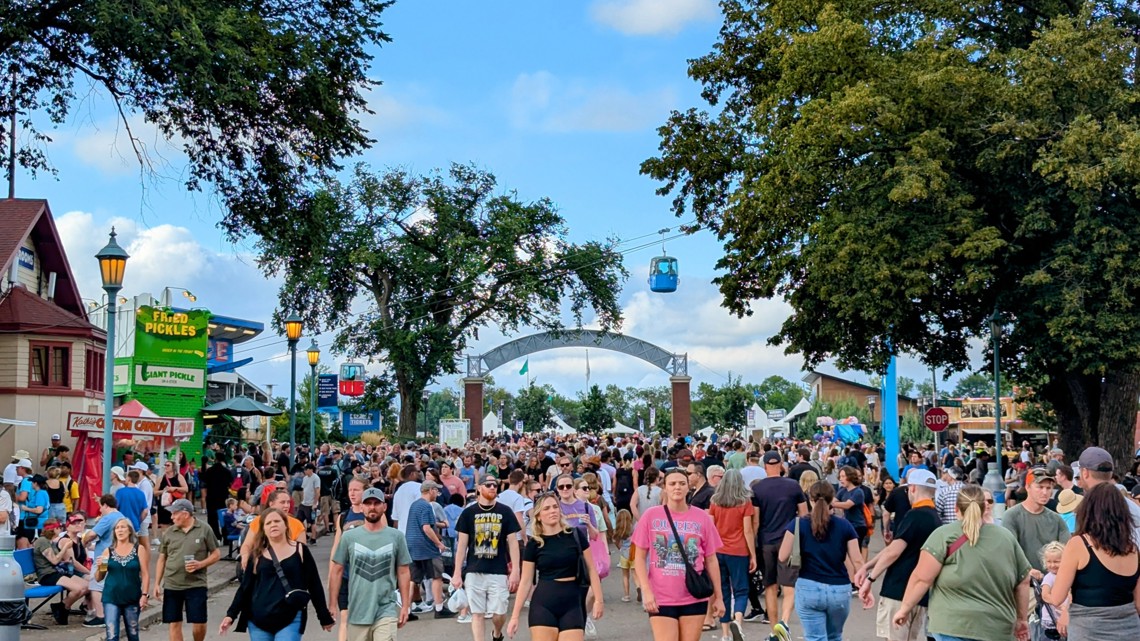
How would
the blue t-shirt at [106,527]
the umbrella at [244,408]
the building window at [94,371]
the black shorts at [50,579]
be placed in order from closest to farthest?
the blue t-shirt at [106,527] < the black shorts at [50,579] < the umbrella at [244,408] < the building window at [94,371]

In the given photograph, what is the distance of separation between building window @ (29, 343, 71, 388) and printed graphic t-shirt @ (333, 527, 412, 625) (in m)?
24.4

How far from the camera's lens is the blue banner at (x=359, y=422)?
50.8 meters

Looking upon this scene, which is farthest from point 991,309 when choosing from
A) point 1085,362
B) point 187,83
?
point 187,83

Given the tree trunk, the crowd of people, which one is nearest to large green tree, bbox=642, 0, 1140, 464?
the tree trunk

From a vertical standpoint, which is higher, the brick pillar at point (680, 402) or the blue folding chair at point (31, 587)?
the brick pillar at point (680, 402)

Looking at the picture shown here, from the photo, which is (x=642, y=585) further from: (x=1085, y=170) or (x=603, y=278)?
(x=603, y=278)

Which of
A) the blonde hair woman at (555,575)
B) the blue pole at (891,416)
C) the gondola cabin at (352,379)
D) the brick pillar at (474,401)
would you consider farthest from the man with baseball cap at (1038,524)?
the brick pillar at (474,401)

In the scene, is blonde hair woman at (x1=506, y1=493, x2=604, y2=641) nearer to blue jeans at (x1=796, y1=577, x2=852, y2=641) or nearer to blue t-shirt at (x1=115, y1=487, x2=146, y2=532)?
blue jeans at (x1=796, y1=577, x2=852, y2=641)

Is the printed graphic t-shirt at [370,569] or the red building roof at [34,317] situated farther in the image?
the red building roof at [34,317]

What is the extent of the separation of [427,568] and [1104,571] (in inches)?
358

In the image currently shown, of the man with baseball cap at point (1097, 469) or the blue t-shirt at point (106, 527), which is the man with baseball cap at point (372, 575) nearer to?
the blue t-shirt at point (106, 527)

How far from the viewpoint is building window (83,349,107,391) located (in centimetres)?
3319

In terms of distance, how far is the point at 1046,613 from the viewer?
9055mm

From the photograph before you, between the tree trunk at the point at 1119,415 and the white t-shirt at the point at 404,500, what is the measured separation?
17.3m
